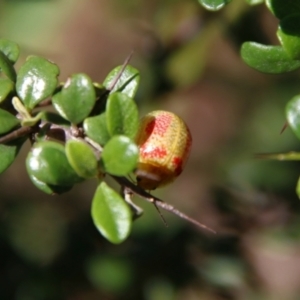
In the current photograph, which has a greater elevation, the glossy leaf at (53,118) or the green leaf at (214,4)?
the green leaf at (214,4)

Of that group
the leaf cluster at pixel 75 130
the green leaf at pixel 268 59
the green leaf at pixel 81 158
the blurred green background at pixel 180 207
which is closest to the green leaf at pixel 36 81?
the leaf cluster at pixel 75 130

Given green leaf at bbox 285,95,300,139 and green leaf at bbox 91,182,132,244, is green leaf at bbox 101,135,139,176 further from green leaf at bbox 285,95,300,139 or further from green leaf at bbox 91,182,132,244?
green leaf at bbox 285,95,300,139

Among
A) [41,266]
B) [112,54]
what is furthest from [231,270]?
[112,54]

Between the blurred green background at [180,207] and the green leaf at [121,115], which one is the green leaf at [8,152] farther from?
the blurred green background at [180,207]

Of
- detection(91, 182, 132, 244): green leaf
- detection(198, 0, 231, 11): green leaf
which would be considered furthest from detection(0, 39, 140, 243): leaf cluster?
detection(198, 0, 231, 11): green leaf

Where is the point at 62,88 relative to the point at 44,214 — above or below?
above

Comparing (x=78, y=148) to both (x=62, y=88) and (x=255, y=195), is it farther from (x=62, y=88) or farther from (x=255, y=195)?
(x=255, y=195)
